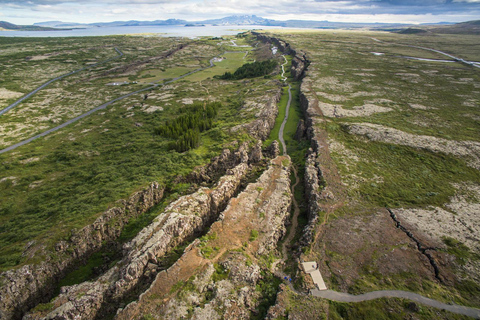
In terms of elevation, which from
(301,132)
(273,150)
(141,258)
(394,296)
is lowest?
(394,296)

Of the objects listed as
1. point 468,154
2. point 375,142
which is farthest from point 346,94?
point 468,154

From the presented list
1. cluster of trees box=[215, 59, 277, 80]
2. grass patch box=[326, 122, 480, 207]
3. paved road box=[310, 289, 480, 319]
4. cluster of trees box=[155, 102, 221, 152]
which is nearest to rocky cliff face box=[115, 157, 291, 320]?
paved road box=[310, 289, 480, 319]

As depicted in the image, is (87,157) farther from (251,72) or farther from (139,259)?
(251,72)

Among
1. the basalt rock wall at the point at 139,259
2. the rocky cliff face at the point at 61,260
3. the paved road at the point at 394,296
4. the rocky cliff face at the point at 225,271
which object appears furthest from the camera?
the rocky cliff face at the point at 61,260

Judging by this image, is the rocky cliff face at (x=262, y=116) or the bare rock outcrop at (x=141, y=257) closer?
the bare rock outcrop at (x=141, y=257)

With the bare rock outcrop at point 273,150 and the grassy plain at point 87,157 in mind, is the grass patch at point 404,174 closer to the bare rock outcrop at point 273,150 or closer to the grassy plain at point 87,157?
the bare rock outcrop at point 273,150

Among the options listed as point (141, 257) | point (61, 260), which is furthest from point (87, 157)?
point (141, 257)

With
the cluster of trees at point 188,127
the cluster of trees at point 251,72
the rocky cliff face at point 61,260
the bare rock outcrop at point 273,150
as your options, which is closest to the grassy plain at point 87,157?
the rocky cliff face at point 61,260

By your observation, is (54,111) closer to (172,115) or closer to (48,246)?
(172,115)
